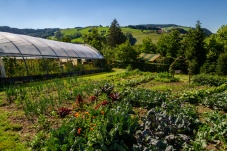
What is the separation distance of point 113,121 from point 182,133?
2036 mm

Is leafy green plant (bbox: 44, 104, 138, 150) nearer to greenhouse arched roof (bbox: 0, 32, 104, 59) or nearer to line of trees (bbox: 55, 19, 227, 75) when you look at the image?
greenhouse arched roof (bbox: 0, 32, 104, 59)

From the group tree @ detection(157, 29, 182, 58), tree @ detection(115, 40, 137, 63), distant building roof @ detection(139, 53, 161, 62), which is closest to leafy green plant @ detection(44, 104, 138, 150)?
tree @ detection(115, 40, 137, 63)

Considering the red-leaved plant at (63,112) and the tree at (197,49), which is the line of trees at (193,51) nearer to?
the tree at (197,49)

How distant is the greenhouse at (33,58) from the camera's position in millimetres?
16797

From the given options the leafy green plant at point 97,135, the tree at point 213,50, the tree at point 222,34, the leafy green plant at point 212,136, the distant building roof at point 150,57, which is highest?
the tree at point 222,34

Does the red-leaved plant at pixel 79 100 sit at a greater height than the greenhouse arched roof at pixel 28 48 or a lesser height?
lesser

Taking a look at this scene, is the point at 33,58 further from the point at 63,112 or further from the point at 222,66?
the point at 222,66

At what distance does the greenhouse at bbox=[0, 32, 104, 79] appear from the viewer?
1680 cm

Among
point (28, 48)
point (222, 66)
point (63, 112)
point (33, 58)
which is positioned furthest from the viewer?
point (222, 66)

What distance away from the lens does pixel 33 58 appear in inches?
762

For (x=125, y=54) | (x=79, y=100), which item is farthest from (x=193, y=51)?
(x=79, y=100)

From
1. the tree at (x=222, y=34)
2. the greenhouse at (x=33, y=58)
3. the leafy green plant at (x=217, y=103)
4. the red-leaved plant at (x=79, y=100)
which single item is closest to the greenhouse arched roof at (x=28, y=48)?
the greenhouse at (x=33, y=58)

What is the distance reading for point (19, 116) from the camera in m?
7.91

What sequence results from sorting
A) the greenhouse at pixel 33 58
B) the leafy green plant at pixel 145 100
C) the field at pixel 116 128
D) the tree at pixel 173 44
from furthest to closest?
the tree at pixel 173 44, the greenhouse at pixel 33 58, the leafy green plant at pixel 145 100, the field at pixel 116 128
